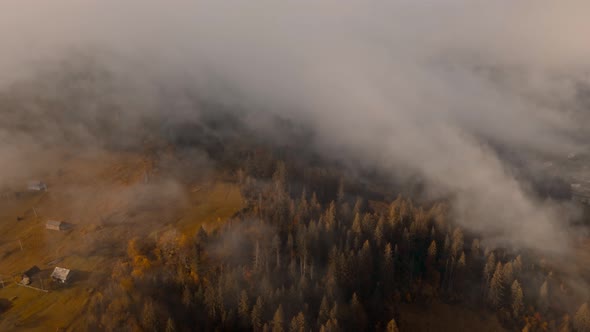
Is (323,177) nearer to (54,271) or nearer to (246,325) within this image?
(246,325)

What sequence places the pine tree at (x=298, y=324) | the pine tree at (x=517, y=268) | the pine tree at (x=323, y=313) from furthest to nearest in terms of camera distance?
the pine tree at (x=517, y=268) < the pine tree at (x=323, y=313) < the pine tree at (x=298, y=324)

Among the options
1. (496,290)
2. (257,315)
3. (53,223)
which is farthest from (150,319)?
(496,290)

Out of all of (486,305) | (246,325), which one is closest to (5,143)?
(246,325)

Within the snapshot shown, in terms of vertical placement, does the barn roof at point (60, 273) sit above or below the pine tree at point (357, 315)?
below

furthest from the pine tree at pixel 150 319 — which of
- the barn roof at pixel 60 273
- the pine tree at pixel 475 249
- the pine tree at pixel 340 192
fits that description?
the pine tree at pixel 475 249

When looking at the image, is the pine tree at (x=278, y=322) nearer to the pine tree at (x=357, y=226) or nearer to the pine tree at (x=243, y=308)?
the pine tree at (x=243, y=308)

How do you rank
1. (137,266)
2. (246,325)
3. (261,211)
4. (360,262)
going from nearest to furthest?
(246,325) < (137,266) < (360,262) < (261,211)

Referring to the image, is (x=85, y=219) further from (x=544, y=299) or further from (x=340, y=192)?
(x=544, y=299)
